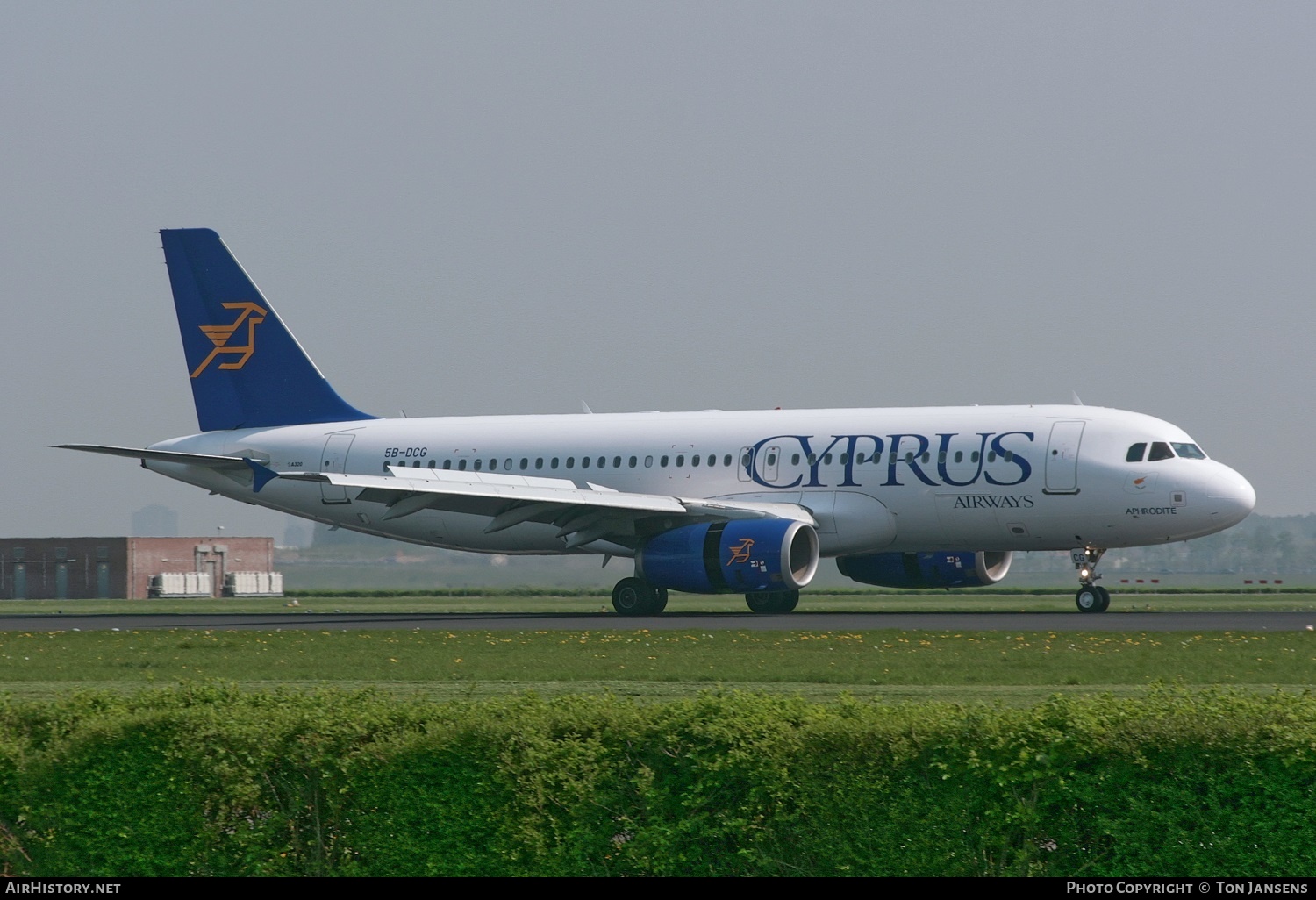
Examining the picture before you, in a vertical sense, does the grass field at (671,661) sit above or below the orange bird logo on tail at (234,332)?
below

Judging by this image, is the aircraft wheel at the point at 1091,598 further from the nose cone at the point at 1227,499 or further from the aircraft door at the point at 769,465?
the aircraft door at the point at 769,465

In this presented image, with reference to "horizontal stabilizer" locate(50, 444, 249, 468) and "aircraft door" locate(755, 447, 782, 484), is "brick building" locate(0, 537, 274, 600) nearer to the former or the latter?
"horizontal stabilizer" locate(50, 444, 249, 468)

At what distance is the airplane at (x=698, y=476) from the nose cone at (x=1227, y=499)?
4cm

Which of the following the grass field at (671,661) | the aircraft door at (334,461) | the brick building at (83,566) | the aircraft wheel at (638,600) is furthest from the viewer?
the brick building at (83,566)

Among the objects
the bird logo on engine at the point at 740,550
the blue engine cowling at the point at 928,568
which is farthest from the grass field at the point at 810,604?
the bird logo on engine at the point at 740,550

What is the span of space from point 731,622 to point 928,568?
8676 millimetres

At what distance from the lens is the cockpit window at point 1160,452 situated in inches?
1310

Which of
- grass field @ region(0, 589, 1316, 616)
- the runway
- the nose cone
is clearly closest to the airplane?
the nose cone

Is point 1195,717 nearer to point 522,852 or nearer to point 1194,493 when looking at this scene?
point 522,852

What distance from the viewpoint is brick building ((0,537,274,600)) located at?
66.6m

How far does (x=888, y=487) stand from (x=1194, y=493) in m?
6.25

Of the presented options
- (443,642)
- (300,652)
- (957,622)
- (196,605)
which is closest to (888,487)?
(957,622)

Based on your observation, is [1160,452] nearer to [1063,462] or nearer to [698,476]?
[1063,462]

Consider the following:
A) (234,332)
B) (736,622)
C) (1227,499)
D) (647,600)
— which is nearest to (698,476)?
(647,600)
